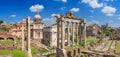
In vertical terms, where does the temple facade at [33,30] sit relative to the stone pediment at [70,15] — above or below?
below

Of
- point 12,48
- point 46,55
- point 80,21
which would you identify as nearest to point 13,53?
point 12,48

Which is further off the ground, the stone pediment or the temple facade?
the stone pediment

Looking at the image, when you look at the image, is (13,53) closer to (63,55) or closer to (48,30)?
(63,55)

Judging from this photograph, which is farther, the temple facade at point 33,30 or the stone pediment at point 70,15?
the temple facade at point 33,30

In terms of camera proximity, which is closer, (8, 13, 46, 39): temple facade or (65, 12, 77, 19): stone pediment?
(65, 12, 77, 19): stone pediment

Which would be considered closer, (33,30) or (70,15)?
(70,15)

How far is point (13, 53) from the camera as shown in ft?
92.1

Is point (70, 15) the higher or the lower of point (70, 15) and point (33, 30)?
the higher

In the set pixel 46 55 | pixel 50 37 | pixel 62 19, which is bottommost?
pixel 46 55

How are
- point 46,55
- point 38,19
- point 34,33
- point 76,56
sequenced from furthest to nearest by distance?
1. point 38,19
2. point 34,33
3. point 46,55
4. point 76,56

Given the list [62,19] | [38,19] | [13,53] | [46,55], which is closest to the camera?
Answer: [13,53]

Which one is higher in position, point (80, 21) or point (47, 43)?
point (80, 21)

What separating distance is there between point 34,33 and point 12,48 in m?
37.1

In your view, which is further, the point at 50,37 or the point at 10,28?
the point at 10,28
